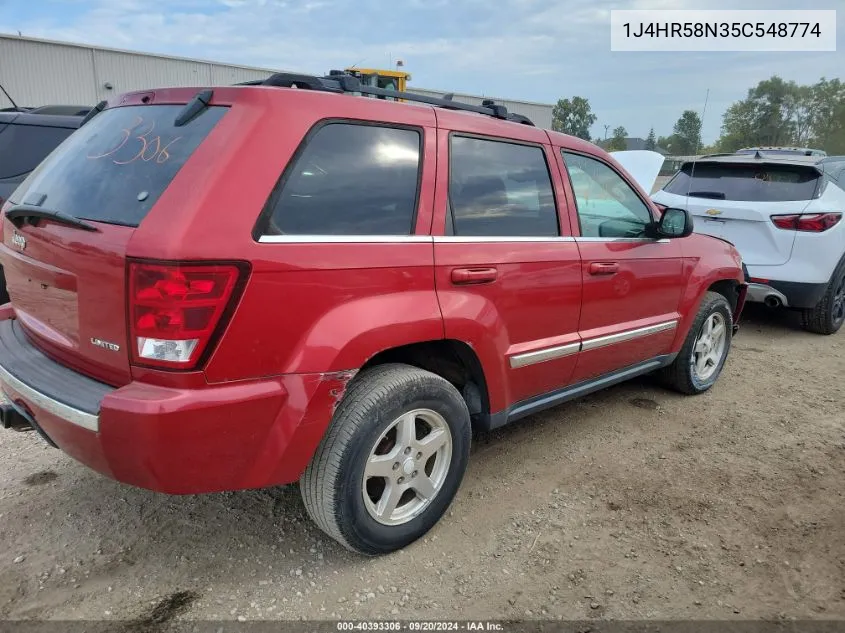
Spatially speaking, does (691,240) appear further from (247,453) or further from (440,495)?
(247,453)

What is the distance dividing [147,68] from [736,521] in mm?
22098

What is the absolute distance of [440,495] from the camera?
2.70 meters

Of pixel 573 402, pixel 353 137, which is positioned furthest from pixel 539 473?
pixel 353 137

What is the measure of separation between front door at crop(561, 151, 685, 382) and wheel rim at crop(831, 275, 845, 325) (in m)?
3.28

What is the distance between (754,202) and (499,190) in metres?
4.20

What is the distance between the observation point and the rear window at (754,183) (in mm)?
5859

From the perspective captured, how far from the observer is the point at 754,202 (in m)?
5.93

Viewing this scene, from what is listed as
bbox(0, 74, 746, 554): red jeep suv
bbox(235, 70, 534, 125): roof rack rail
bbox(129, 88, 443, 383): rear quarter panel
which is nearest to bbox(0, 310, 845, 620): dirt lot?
bbox(0, 74, 746, 554): red jeep suv

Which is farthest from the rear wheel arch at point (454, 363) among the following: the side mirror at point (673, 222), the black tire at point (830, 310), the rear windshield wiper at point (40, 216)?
the black tire at point (830, 310)

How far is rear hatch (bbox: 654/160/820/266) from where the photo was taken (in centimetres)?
580

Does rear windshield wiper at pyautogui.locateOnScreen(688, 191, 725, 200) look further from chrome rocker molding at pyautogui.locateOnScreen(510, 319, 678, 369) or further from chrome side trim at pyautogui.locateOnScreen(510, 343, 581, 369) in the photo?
chrome side trim at pyautogui.locateOnScreen(510, 343, 581, 369)

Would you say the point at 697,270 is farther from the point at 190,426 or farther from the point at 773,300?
the point at 190,426

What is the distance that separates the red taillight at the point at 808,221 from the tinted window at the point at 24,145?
658 cm

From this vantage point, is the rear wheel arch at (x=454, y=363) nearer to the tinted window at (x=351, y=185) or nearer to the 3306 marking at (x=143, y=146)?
the tinted window at (x=351, y=185)
